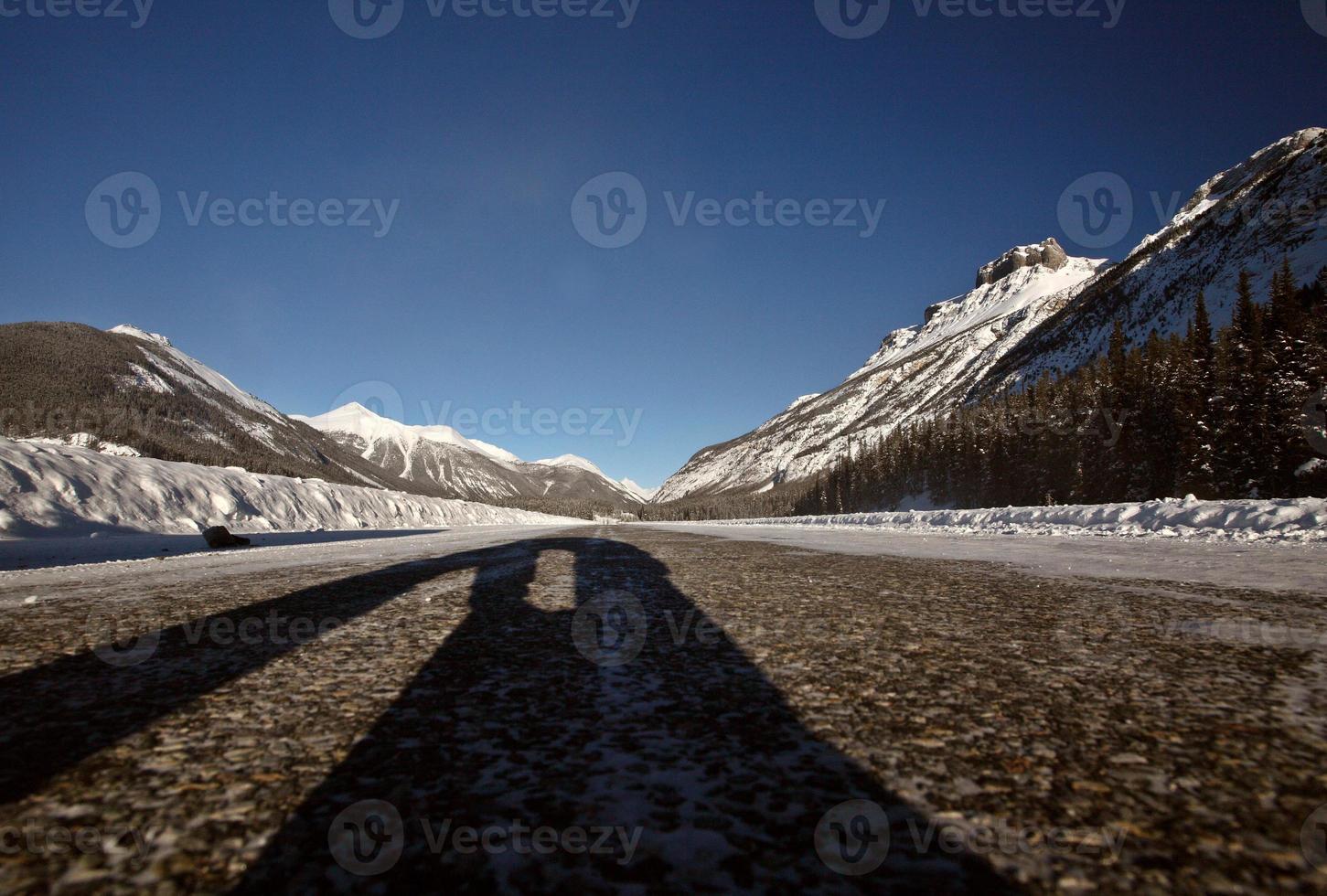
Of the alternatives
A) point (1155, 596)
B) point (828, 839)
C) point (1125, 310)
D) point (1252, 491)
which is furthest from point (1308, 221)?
point (828, 839)

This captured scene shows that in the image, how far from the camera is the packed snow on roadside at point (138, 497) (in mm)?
23359

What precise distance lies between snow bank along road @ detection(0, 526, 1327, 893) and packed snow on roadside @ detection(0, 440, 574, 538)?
2503 centimetres

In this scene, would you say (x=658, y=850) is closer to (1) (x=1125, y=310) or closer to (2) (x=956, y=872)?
(2) (x=956, y=872)

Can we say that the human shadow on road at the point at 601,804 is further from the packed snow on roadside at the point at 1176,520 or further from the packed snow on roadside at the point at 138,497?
the packed snow on roadside at the point at 138,497

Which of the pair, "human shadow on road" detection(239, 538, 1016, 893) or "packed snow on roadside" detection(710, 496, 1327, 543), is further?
"packed snow on roadside" detection(710, 496, 1327, 543)

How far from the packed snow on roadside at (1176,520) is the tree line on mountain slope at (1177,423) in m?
27.5

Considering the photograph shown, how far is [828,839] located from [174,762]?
3.41 meters

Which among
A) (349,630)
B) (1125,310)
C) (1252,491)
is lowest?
(349,630)

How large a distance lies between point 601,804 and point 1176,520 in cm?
2433

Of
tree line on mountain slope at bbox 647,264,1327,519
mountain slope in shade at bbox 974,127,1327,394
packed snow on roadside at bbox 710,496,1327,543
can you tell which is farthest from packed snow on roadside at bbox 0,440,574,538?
mountain slope in shade at bbox 974,127,1327,394

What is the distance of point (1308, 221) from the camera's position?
135 metres

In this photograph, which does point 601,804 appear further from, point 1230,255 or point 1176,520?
point 1230,255

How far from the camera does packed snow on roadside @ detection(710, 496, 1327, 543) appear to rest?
15.7m

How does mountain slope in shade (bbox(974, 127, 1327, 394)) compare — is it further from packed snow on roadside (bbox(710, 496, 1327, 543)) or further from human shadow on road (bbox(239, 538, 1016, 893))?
human shadow on road (bbox(239, 538, 1016, 893))
